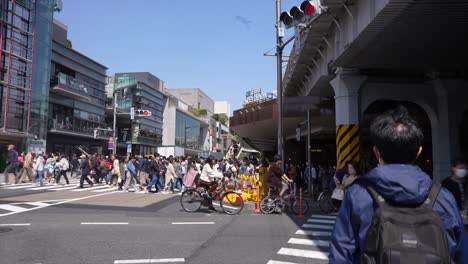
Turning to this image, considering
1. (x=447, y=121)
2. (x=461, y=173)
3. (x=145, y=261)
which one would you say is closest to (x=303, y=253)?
(x=145, y=261)

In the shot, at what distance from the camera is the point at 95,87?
5456 centimetres

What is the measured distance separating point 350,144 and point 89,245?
10.4 metres

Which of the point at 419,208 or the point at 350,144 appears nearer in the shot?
the point at 419,208

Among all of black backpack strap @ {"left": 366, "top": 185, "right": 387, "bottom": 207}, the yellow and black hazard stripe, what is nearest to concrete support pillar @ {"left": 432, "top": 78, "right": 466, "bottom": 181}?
the yellow and black hazard stripe

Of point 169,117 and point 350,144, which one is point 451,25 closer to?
point 350,144

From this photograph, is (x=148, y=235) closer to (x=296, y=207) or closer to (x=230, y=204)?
(x=230, y=204)

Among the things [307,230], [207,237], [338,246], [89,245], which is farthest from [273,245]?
[338,246]

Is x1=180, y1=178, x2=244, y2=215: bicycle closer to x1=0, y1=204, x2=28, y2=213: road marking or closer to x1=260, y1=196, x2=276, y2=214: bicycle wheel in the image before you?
x1=260, y1=196, x2=276, y2=214: bicycle wheel

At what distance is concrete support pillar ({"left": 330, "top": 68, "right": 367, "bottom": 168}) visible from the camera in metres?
15.1

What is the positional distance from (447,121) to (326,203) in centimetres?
792

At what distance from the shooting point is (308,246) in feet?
26.2

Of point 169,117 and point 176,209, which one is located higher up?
point 169,117

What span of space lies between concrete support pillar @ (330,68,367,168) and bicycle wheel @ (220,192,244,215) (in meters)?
4.71

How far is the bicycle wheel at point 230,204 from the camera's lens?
12547 millimetres
